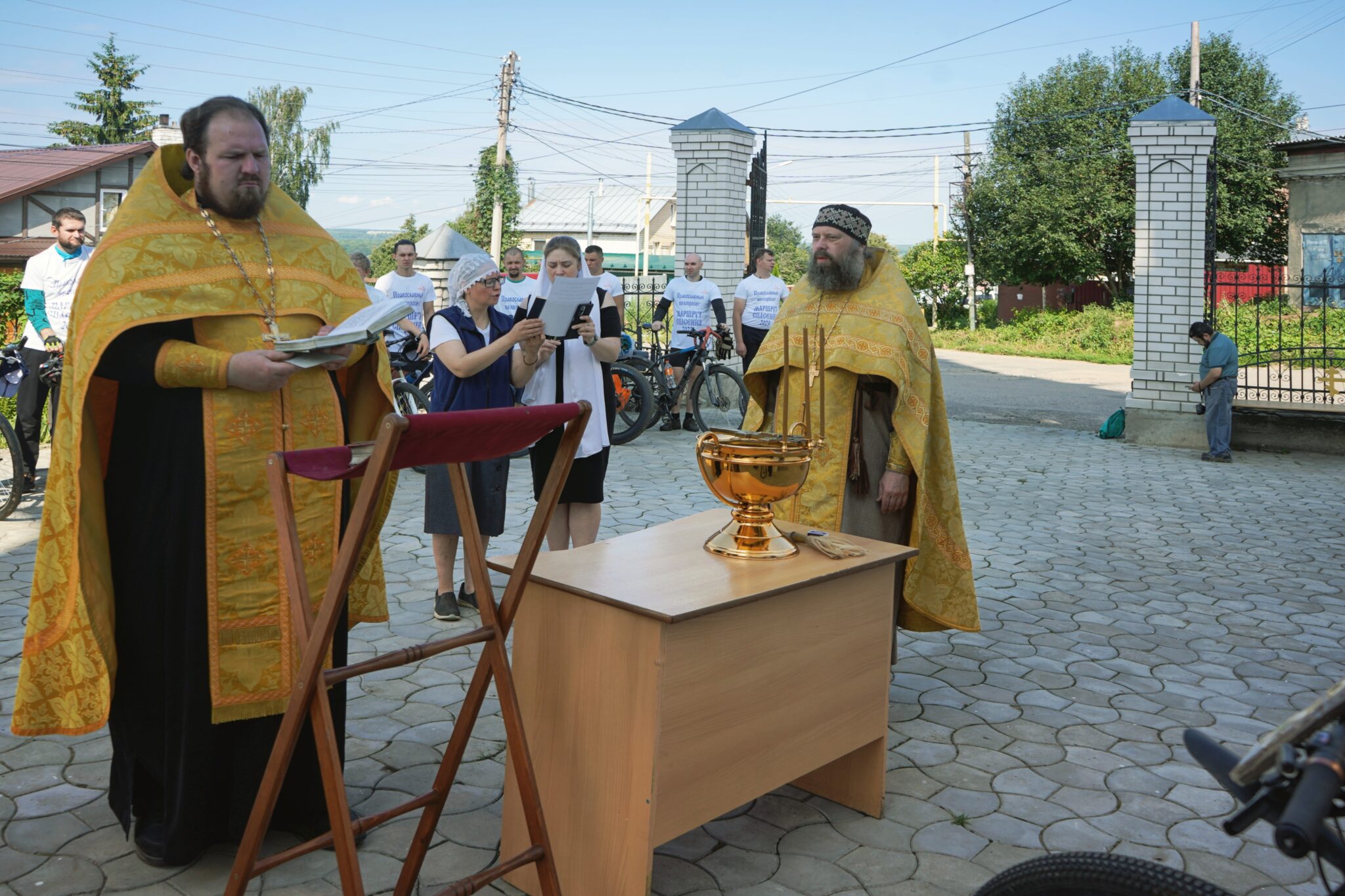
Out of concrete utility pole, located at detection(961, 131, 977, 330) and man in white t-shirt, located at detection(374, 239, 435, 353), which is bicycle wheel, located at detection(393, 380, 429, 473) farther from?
concrete utility pole, located at detection(961, 131, 977, 330)

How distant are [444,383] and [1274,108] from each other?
119 ft

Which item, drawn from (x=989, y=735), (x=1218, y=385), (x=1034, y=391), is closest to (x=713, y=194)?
(x=1218, y=385)

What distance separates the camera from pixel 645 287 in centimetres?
1911

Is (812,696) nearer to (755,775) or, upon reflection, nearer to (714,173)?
(755,775)

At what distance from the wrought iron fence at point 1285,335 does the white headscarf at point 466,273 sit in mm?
8020

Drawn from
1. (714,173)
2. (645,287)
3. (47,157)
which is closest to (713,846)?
(714,173)

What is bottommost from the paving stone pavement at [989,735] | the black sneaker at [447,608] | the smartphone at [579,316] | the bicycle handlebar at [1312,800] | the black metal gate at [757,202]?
the paving stone pavement at [989,735]

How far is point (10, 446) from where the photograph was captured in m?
7.46

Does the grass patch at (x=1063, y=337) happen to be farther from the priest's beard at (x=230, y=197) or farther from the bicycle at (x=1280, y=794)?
the bicycle at (x=1280, y=794)

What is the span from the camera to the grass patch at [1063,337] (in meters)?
25.9

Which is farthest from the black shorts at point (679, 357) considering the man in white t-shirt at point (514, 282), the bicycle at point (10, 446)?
the bicycle at point (10, 446)

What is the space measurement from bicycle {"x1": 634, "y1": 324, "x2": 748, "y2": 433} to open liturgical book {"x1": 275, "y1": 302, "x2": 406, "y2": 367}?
862 cm

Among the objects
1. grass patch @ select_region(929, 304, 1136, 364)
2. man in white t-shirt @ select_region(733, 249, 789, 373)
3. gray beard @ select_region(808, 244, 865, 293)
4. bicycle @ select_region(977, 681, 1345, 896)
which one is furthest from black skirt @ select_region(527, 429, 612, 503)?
grass patch @ select_region(929, 304, 1136, 364)

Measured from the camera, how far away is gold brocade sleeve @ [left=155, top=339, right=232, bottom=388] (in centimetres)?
283
